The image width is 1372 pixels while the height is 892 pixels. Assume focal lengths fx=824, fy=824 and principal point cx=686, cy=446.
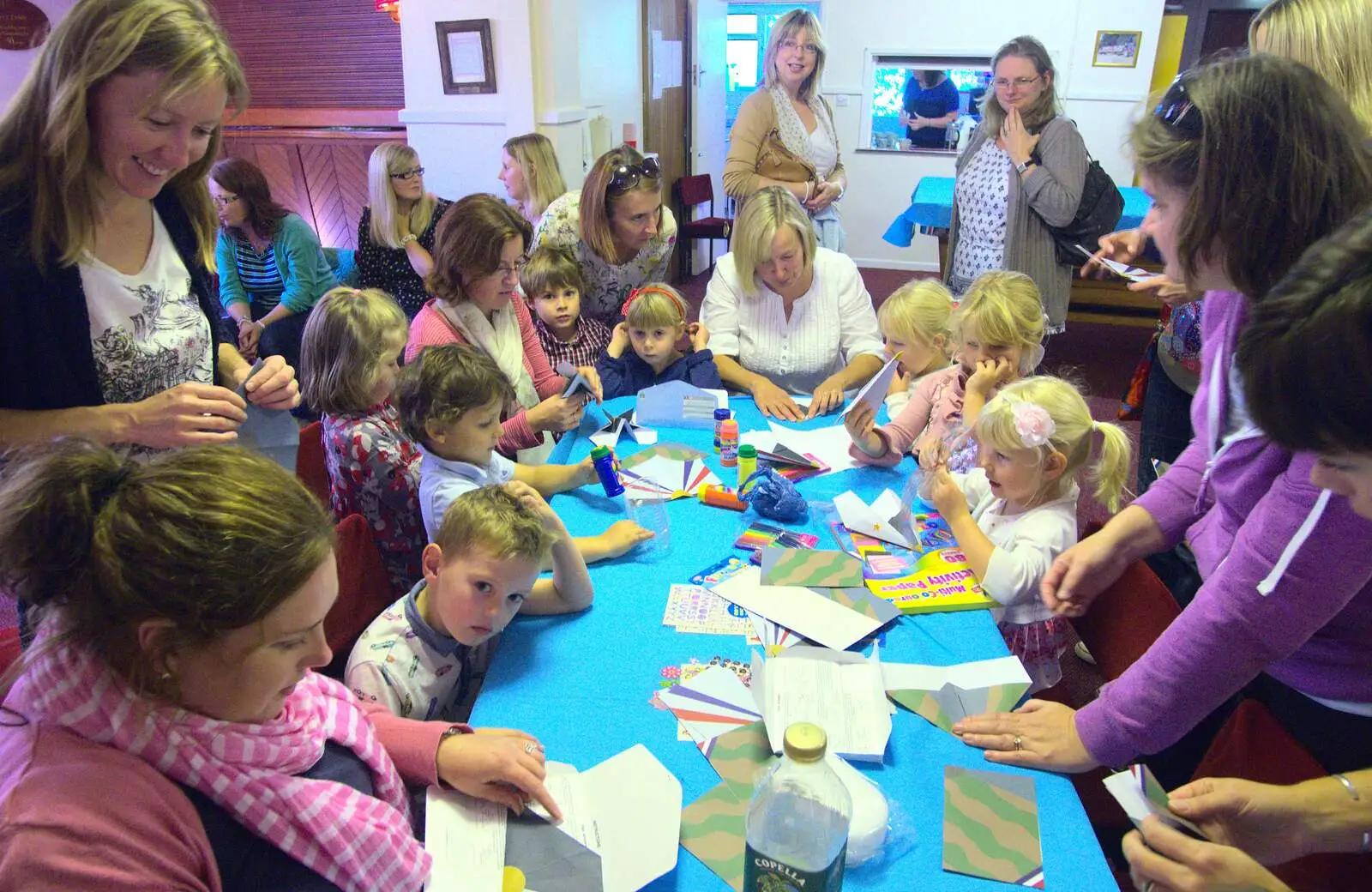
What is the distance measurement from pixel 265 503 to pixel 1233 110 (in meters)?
1.31

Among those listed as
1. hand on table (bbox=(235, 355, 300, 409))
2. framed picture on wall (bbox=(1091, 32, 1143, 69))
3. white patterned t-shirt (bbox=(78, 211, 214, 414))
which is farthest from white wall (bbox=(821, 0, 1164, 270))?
white patterned t-shirt (bbox=(78, 211, 214, 414))

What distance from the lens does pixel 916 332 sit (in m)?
2.64

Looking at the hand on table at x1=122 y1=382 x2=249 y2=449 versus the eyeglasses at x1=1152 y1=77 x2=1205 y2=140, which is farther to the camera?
the hand on table at x1=122 y1=382 x2=249 y2=449

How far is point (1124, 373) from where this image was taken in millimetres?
5492

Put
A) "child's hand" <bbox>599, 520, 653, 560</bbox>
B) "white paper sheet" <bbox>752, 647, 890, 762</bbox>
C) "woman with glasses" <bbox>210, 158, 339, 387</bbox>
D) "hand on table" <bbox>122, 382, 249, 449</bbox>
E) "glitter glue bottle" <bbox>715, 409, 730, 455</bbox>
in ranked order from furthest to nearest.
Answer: "woman with glasses" <bbox>210, 158, 339, 387</bbox>, "glitter glue bottle" <bbox>715, 409, 730, 455</bbox>, "child's hand" <bbox>599, 520, 653, 560</bbox>, "hand on table" <bbox>122, 382, 249, 449</bbox>, "white paper sheet" <bbox>752, 647, 890, 762</bbox>

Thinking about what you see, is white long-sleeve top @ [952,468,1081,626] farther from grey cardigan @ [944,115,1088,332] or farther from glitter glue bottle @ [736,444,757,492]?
grey cardigan @ [944,115,1088,332]

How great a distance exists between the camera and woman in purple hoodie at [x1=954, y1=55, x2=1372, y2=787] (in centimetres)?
103

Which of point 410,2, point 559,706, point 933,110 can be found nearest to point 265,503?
point 559,706

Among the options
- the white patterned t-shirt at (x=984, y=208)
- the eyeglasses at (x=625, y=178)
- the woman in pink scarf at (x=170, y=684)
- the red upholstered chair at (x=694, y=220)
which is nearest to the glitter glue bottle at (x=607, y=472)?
the woman in pink scarf at (x=170, y=684)

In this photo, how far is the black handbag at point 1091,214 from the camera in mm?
3113

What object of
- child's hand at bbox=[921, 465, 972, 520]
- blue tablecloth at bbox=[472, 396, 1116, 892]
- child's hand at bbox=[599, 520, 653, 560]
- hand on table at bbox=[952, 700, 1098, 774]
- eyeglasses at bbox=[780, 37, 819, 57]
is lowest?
blue tablecloth at bbox=[472, 396, 1116, 892]

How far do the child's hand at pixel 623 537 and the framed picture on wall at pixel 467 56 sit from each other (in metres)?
3.58

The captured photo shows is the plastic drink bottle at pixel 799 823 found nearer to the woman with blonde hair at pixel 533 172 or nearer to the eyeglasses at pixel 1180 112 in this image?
the eyeglasses at pixel 1180 112

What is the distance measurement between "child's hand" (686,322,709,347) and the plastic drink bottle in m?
2.04
